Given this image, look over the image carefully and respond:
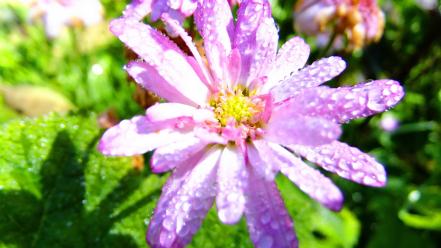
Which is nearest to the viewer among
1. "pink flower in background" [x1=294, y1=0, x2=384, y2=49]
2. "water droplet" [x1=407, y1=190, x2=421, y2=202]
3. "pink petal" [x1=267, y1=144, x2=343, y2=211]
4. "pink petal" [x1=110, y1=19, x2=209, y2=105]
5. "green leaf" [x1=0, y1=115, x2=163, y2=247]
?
"pink petal" [x1=267, y1=144, x2=343, y2=211]

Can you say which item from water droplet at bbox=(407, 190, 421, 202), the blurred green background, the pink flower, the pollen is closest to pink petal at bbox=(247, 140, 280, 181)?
the pink flower

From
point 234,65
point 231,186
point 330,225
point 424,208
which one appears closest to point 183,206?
point 231,186

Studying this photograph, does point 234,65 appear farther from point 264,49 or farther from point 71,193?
point 71,193

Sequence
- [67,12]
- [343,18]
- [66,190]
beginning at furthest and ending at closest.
Result: [67,12], [343,18], [66,190]

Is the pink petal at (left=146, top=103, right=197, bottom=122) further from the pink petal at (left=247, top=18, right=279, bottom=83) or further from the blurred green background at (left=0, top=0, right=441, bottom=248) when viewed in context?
the blurred green background at (left=0, top=0, right=441, bottom=248)

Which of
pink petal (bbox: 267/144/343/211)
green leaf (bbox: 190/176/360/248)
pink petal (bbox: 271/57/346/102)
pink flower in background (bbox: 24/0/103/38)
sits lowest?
green leaf (bbox: 190/176/360/248)

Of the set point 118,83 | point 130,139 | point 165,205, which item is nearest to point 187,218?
point 165,205

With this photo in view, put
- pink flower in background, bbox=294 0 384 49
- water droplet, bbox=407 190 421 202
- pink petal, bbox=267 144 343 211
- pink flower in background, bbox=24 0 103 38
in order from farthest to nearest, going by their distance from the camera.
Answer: pink flower in background, bbox=24 0 103 38 < water droplet, bbox=407 190 421 202 < pink flower in background, bbox=294 0 384 49 < pink petal, bbox=267 144 343 211

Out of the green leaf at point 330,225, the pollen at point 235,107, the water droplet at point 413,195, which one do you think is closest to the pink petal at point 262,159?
the pollen at point 235,107

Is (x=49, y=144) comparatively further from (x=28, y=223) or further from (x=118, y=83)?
(x=118, y=83)
